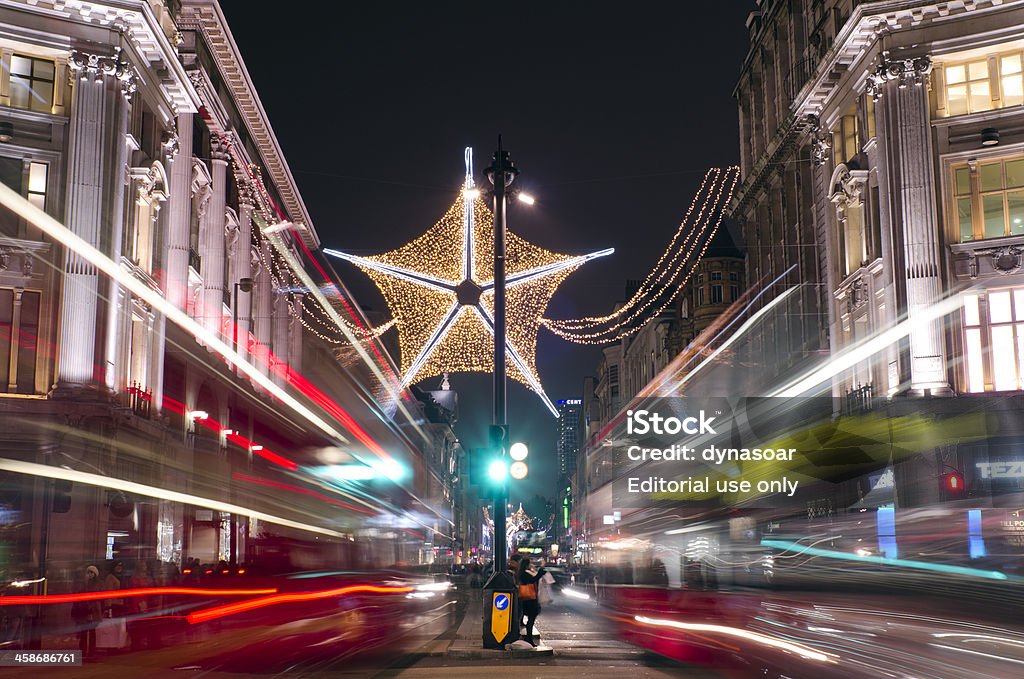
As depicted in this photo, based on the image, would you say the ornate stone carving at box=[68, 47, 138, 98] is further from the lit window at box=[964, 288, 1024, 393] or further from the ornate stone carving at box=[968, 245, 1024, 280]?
the lit window at box=[964, 288, 1024, 393]

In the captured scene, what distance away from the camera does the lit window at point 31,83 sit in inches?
1357

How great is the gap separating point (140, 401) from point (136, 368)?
7.02 ft

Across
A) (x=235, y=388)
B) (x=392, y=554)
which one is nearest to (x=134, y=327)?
(x=235, y=388)

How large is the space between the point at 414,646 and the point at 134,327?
20.8 m

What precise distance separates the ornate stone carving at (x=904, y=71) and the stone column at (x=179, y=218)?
24732mm

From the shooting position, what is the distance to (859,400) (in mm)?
36156

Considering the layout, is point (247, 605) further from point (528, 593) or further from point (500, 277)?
point (500, 277)

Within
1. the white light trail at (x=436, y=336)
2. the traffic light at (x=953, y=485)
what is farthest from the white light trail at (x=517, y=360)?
the traffic light at (x=953, y=485)

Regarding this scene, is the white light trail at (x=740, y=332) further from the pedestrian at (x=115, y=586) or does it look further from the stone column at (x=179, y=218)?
the pedestrian at (x=115, y=586)

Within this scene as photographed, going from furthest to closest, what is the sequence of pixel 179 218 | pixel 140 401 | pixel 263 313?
pixel 263 313 → pixel 179 218 → pixel 140 401

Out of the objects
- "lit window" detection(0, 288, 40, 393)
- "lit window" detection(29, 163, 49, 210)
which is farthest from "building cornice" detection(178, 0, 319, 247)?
"lit window" detection(0, 288, 40, 393)

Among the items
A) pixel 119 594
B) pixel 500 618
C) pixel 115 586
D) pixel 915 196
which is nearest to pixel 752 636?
pixel 500 618

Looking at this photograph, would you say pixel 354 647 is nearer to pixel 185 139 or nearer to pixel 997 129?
pixel 997 129

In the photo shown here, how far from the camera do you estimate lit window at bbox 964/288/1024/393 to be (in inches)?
1281
